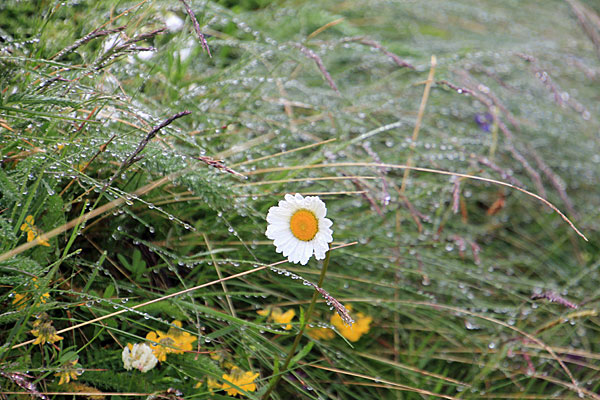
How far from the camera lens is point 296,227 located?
871 millimetres

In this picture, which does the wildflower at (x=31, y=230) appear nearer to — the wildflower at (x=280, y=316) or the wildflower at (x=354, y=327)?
the wildflower at (x=280, y=316)

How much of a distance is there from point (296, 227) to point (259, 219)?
0.95ft

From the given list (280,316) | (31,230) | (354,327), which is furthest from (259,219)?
(31,230)

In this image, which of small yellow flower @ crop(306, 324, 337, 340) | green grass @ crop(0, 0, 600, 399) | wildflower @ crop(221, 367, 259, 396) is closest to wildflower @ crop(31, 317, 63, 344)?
green grass @ crop(0, 0, 600, 399)

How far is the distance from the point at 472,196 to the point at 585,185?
19.1 inches

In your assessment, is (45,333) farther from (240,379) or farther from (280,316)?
(280,316)

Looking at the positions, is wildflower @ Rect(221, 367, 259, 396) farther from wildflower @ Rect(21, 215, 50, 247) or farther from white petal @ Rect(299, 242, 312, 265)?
wildflower @ Rect(21, 215, 50, 247)

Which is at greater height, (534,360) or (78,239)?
(78,239)

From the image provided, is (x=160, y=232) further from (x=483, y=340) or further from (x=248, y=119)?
(x=483, y=340)

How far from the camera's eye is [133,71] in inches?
49.9

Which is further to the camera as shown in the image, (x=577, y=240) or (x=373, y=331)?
(x=577, y=240)

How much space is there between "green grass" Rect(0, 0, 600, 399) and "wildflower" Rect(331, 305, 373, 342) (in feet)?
0.07

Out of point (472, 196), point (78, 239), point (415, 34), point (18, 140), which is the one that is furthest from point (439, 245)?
point (415, 34)

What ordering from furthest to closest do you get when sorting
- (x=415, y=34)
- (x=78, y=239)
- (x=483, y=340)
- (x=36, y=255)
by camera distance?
1. (x=415, y=34)
2. (x=483, y=340)
3. (x=78, y=239)
4. (x=36, y=255)
